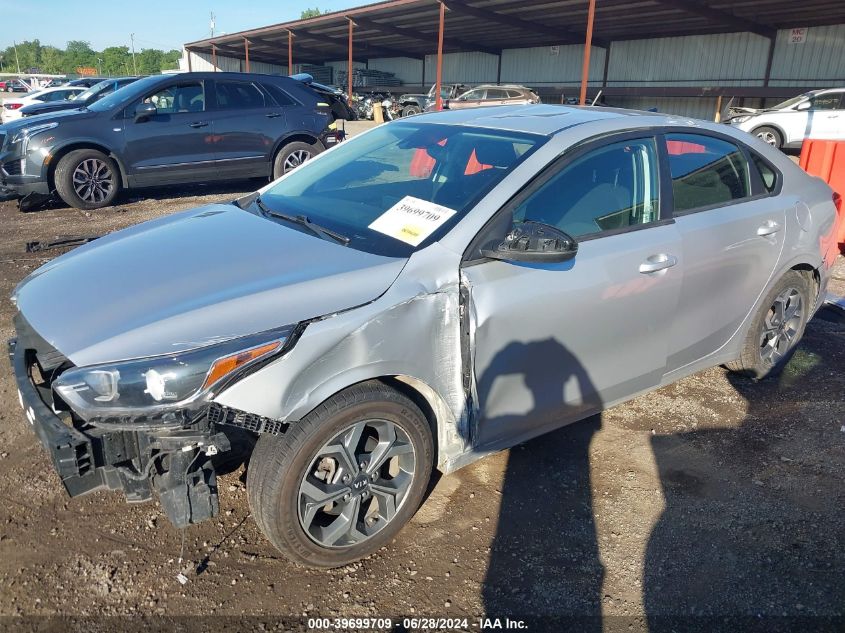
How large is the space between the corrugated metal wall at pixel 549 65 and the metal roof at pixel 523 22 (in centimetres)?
70

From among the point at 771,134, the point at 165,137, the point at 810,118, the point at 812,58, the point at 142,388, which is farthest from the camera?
the point at 812,58

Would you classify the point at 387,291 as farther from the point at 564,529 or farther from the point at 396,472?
the point at 564,529

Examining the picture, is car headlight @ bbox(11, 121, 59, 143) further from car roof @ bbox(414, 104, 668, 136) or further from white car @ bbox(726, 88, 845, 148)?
white car @ bbox(726, 88, 845, 148)

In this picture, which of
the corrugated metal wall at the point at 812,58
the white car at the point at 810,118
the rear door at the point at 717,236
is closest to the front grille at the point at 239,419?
the rear door at the point at 717,236

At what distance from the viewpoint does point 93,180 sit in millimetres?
8625

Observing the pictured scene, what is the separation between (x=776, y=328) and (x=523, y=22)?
23.5 meters

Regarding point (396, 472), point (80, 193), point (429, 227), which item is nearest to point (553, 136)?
point (429, 227)

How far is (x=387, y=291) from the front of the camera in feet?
7.93

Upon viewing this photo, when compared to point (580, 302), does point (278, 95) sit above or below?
above

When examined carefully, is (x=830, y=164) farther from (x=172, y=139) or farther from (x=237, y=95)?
(x=172, y=139)

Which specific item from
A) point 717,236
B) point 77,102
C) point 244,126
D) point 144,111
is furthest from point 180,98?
point 717,236

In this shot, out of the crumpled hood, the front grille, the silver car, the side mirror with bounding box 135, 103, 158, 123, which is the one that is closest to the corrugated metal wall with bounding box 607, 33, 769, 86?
the side mirror with bounding box 135, 103, 158, 123

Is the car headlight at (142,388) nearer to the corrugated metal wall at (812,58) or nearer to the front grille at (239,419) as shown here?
the front grille at (239,419)

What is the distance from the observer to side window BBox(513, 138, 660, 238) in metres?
2.91
